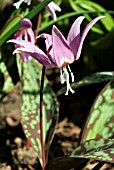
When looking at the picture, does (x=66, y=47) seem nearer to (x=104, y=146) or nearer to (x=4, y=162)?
(x=104, y=146)

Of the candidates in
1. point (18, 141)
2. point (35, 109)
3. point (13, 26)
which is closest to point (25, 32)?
point (13, 26)

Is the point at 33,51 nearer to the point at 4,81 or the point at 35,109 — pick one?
the point at 35,109

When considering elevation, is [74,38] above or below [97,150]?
above

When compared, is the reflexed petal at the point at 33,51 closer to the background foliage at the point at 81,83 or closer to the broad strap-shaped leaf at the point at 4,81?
the background foliage at the point at 81,83

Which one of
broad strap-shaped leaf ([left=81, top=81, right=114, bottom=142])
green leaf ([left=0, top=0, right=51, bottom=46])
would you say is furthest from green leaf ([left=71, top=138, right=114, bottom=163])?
green leaf ([left=0, top=0, right=51, bottom=46])

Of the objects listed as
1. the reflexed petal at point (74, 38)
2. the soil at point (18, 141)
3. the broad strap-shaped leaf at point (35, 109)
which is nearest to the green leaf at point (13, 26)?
the broad strap-shaped leaf at point (35, 109)

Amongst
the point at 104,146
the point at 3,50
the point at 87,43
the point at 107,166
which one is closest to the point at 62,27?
the point at 87,43
